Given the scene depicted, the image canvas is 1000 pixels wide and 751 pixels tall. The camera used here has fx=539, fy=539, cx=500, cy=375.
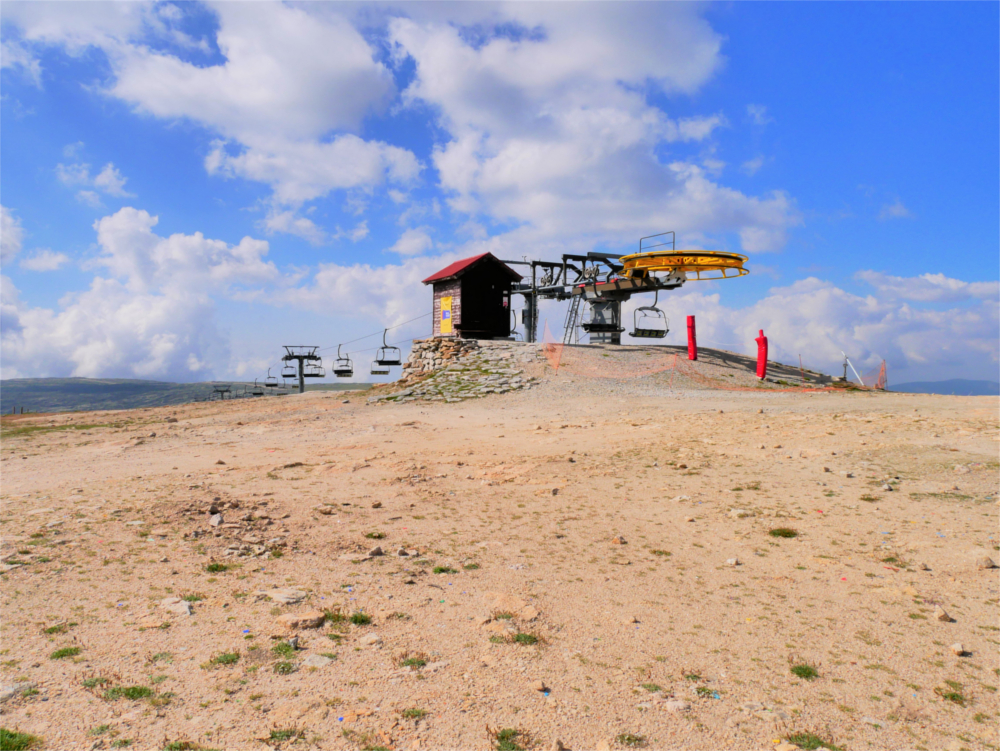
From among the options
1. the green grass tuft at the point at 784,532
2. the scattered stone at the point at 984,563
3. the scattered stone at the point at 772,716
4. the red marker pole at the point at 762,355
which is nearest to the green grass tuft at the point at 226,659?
the scattered stone at the point at 772,716

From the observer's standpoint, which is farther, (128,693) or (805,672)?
(805,672)

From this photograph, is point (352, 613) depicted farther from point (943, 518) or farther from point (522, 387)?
point (522, 387)

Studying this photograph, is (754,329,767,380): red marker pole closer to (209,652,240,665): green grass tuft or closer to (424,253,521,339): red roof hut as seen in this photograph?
(424,253,521,339): red roof hut

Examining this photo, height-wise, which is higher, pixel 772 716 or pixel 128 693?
pixel 128 693

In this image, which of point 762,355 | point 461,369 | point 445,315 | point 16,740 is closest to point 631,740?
point 16,740

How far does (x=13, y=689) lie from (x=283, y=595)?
215 cm

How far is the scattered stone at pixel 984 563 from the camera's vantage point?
21.7 ft

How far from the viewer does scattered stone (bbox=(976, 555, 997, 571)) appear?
6629 mm

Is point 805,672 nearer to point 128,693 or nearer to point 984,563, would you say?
point 984,563

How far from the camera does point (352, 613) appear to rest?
5359 millimetres

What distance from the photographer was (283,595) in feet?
18.6


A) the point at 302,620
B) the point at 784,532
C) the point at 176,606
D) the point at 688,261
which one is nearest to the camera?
the point at 302,620

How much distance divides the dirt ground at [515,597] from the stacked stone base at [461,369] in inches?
399

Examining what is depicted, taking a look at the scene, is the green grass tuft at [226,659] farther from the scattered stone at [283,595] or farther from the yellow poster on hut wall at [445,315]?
the yellow poster on hut wall at [445,315]
